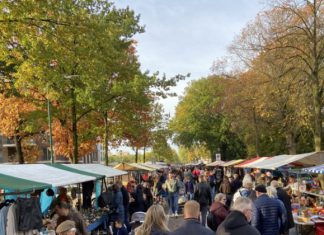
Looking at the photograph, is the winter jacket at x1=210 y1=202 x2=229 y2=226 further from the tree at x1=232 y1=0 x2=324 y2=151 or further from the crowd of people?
the tree at x1=232 y1=0 x2=324 y2=151

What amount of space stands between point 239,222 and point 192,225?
54 centimetres

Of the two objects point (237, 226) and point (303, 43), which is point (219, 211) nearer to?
point (237, 226)

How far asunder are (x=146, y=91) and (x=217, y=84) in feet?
115

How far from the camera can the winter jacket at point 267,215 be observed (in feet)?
25.8

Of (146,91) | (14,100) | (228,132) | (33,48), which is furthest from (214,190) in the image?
(228,132)

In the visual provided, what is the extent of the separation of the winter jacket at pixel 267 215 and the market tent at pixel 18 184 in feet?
12.6

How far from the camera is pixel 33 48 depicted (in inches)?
466

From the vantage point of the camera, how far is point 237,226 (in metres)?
5.23

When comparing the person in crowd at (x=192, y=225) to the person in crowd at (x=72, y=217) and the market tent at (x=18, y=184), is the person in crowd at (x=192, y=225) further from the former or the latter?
the market tent at (x=18, y=184)

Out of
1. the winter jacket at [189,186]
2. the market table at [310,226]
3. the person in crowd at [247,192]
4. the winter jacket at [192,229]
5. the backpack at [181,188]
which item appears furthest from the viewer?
the winter jacket at [189,186]

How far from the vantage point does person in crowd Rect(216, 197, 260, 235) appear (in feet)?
17.0

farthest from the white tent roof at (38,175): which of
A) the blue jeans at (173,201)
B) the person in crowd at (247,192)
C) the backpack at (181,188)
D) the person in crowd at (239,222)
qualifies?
the backpack at (181,188)

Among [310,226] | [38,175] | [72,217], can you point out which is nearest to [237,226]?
[72,217]

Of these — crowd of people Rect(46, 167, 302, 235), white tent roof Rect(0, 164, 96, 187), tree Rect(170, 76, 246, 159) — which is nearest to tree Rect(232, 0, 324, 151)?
crowd of people Rect(46, 167, 302, 235)
